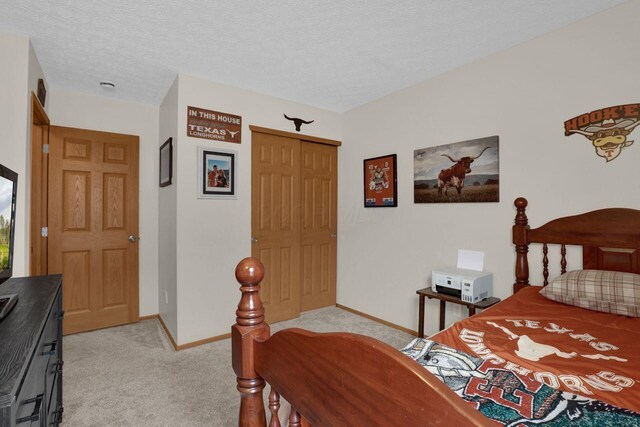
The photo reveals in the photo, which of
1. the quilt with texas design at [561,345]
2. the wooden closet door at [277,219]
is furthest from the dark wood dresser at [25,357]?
the wooden closet door at [277,219]

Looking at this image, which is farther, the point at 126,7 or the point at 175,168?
the point at 175,168

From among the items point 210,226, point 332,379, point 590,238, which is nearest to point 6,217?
point 332,379

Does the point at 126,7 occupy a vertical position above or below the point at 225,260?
above

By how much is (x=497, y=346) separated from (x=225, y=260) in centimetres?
250

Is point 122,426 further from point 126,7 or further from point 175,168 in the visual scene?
point 126,7

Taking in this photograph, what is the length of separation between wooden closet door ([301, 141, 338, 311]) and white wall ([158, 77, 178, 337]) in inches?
57.3

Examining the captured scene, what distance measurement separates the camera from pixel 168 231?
3203 mm

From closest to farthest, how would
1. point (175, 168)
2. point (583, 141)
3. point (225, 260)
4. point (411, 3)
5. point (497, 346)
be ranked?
1. point (497, 346)
2. point (411, 3)
3. point (583, 141)
4. point (175, 168)
5. point (225, 260)

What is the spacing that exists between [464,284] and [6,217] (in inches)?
107

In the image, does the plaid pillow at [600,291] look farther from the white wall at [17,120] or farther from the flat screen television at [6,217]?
the white wall at [17,120]

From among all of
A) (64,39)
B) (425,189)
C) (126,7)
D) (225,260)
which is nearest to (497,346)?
(425,189)

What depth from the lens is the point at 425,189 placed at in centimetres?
310

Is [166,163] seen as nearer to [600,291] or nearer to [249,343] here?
[249,343]

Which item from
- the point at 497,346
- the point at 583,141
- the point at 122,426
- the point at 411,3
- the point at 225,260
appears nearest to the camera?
the point at 497,346
